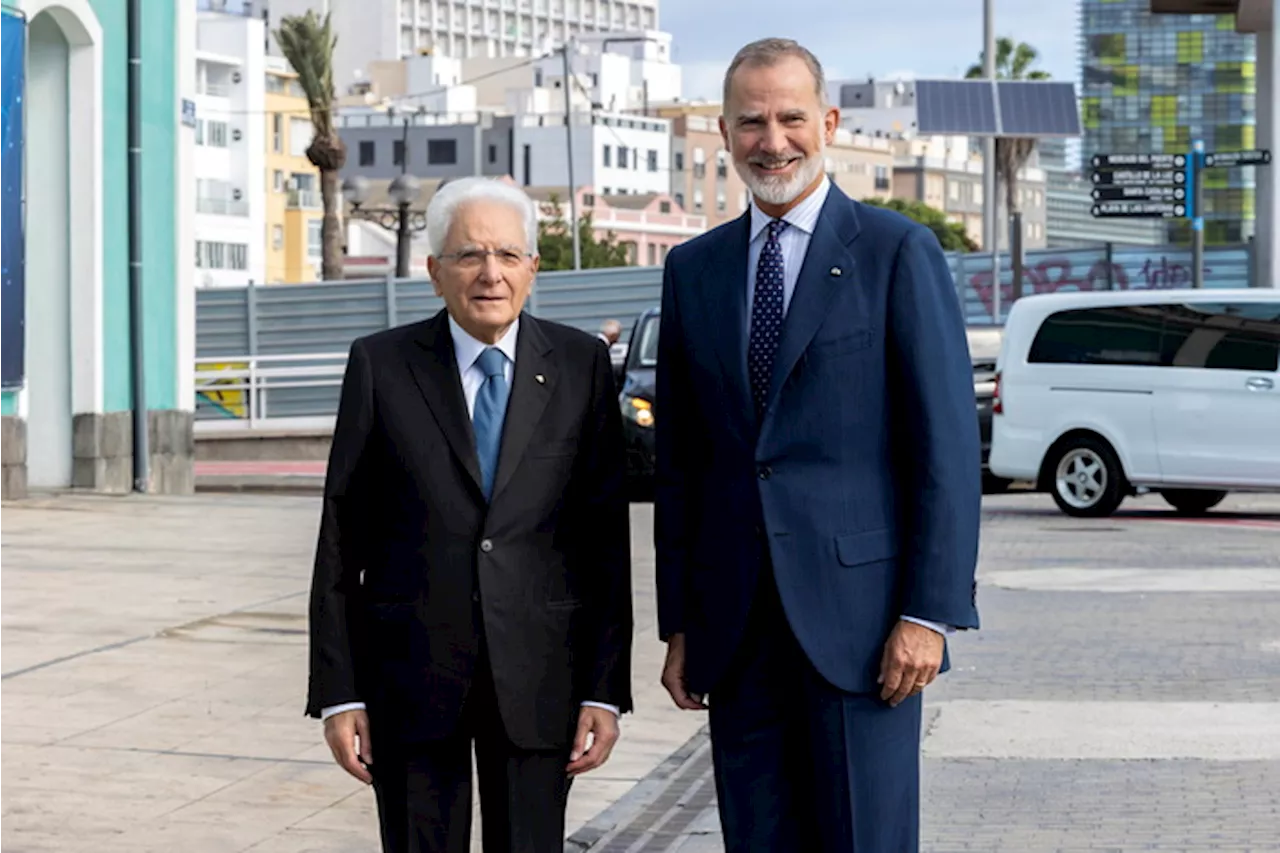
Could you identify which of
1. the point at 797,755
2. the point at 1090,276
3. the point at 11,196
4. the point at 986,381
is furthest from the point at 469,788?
the point at 1090,276

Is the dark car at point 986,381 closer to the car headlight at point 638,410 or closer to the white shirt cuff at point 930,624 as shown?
the car headlight at point 638,410

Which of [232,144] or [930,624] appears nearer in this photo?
[930,624]

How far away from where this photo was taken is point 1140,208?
31641mm

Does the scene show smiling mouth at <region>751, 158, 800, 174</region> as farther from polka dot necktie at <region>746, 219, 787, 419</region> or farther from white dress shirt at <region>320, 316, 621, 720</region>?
white dress shirt at <region>320, 316, 621, 720</region>

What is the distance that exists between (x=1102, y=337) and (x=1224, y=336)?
976 millimetres

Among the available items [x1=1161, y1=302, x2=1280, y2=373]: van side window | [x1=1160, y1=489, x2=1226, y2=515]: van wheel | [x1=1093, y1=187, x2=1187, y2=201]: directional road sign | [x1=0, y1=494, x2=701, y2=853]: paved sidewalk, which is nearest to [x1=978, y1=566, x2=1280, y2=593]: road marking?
[x1=0, y1=494, x2=701, y2=853]: paved sidewalk

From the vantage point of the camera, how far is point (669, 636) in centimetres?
470

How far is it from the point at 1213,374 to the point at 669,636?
50.7ft

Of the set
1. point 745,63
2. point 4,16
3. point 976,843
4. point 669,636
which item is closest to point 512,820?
point 669,636

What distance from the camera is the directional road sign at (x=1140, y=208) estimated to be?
104ft

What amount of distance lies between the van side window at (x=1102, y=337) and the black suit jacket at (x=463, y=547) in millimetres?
15590

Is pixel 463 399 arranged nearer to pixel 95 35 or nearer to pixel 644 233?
pixel 95 35

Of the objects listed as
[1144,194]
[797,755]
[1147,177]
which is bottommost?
[797,755]

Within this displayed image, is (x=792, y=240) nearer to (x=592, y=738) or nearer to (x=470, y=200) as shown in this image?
(x=470, y=200)
